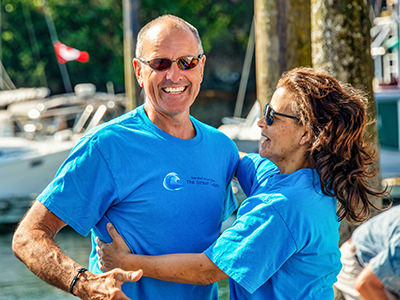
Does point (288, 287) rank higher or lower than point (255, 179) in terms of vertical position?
lower

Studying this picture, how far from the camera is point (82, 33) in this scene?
88.8ft

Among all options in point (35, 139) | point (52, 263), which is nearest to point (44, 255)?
point (52, 263)

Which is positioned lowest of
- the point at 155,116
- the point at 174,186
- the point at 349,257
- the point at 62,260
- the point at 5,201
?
the point at 5,201

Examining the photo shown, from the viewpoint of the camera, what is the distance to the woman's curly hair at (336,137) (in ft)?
7.79

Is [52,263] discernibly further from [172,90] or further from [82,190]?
[172,90]

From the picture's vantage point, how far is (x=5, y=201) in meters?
13.5

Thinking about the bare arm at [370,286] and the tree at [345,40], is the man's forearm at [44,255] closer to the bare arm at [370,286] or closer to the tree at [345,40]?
the bare arm at [370,286]

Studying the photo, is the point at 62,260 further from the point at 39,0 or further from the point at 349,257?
the point at 39,0

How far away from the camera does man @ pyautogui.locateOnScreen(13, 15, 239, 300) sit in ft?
7.55

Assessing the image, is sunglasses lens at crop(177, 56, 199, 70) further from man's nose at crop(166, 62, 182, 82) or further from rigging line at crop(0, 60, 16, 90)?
rigging line at crop(0, 60, 16, 90)

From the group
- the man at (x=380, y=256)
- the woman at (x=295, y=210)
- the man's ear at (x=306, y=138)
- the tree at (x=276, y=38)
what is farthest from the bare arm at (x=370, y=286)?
the tree at (x=276, y=38)

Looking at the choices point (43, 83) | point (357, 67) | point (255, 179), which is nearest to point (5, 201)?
point (357, 67)

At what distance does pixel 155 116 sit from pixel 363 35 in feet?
7.37

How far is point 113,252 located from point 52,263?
10.8 inches
